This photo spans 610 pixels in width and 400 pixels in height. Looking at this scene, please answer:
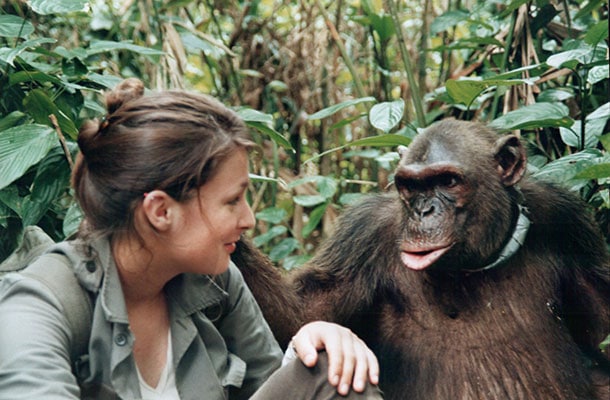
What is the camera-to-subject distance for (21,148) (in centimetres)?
345

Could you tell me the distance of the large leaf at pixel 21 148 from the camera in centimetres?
338

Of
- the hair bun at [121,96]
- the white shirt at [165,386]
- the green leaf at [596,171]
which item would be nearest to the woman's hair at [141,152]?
the hair bun at [121,96]

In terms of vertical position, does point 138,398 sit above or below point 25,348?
below

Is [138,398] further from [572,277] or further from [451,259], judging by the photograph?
[572,277]

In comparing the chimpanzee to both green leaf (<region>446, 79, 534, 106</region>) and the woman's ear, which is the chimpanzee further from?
the woman's ear

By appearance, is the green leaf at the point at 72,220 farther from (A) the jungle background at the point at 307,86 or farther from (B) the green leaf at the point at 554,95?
(B) the green leaf at the point at 554,95

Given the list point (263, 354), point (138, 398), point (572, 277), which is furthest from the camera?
point (572, 277)

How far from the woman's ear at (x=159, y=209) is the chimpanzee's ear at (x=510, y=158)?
1.67 meters

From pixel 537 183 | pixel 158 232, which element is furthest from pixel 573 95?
pixel 158 232

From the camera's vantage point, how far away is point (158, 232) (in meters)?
2.74

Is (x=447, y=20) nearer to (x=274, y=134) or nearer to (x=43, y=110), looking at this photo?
(x=274, y=134)

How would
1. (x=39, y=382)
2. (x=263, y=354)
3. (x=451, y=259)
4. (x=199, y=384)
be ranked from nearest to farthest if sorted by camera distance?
(x=39, y=382) → (x=199, y=384) → (x=263, y=354) → (x=451, y=259)

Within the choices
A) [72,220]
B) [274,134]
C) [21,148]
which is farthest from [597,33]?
[21,148]

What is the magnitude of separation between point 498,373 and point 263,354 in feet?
3.61
